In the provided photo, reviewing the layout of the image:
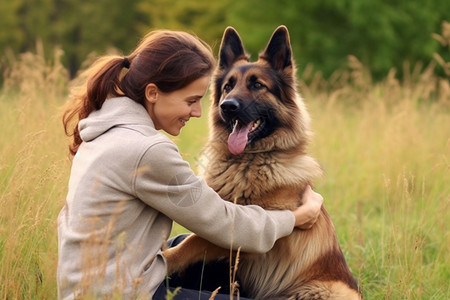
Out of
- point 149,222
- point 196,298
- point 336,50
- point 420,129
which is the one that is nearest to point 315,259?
point 196,298

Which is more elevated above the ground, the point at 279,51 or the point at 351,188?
the point at 279,51

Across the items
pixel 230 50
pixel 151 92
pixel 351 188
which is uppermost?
pixel 151 92

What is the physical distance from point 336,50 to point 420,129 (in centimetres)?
1151

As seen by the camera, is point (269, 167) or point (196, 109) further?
point (269, 167)

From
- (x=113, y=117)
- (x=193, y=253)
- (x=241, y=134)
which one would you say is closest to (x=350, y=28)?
(x=241, y=134)

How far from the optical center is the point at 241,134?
3551mm

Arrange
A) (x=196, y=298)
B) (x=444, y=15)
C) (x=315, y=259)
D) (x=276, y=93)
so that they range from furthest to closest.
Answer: (x=444, y=15), (x=276, y=93), (x=315, y=259), (x=196, y=298)

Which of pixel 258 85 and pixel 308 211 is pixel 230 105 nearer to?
pixel 258 85

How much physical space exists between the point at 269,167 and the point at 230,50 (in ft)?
3.19

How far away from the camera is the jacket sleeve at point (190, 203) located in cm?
240

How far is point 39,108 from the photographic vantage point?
4820mm

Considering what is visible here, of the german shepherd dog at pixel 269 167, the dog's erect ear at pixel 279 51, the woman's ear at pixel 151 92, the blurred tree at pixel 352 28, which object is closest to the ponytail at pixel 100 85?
the woman's ear at pixel 151 92


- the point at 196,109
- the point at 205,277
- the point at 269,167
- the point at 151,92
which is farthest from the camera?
the point at 269,167

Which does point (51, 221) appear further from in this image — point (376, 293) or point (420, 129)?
point (420, 129)
